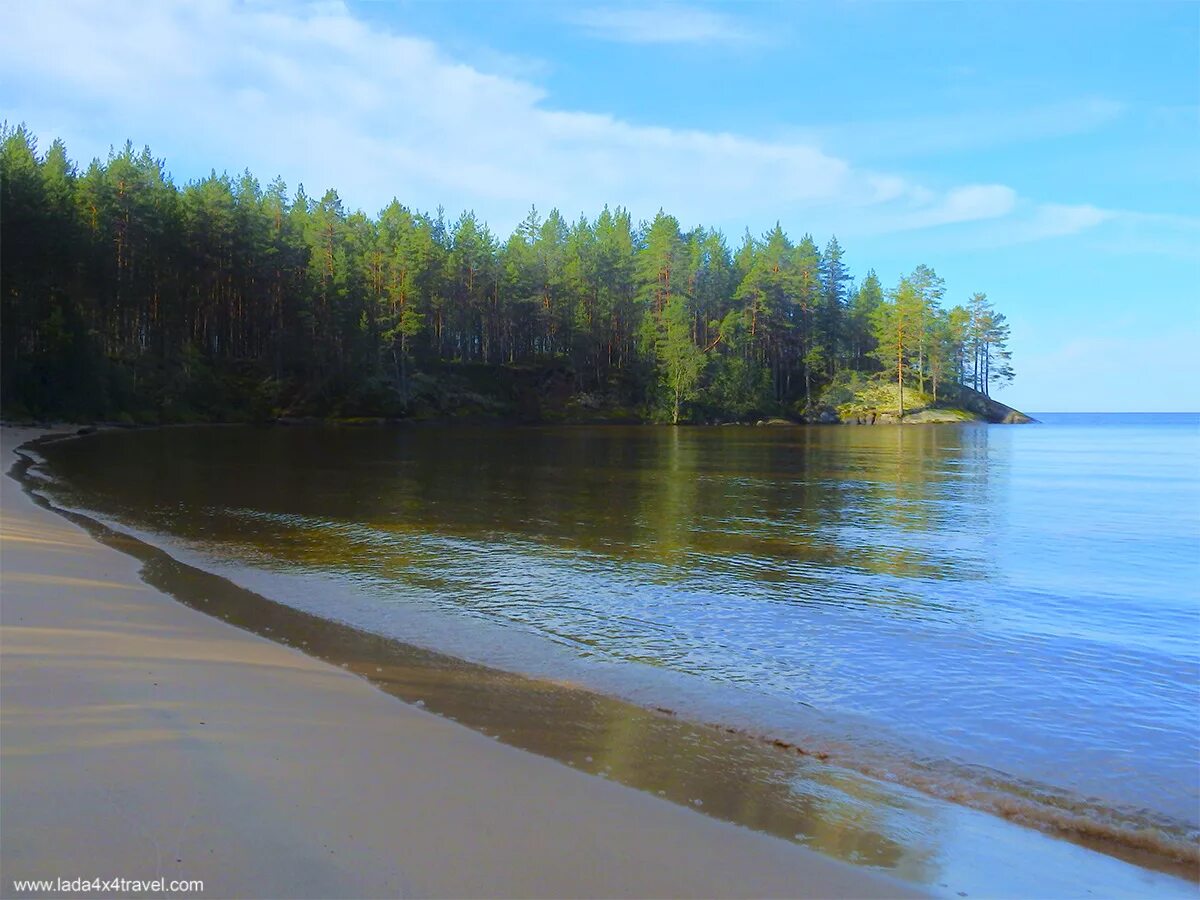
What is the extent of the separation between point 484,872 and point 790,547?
11.5m

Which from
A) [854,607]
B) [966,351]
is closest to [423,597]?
[854,607]

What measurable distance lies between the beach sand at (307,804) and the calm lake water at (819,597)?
1.83 m

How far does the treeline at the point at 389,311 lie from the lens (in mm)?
52156

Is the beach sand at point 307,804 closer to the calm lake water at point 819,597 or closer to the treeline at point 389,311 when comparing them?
the calm lake water at point 819,597

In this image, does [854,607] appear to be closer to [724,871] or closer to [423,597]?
[423,597]

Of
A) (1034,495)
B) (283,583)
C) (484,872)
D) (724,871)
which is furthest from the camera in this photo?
(1034,495)

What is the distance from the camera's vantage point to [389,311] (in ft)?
269

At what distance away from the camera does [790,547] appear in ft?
46.5

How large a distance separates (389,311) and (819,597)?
78168mm

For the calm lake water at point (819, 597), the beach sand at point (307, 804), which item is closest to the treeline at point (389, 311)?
the calm lake water at point (819, 597)

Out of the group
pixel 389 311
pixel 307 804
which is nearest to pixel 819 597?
pixel 307 804

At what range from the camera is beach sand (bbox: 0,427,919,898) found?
3.34 meters

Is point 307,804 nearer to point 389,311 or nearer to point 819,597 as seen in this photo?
point 819,597

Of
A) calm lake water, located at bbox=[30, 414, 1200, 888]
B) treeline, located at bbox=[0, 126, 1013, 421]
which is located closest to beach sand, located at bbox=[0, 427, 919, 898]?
calm lake water, located at bbox=[30, 414, 1200, 888]
